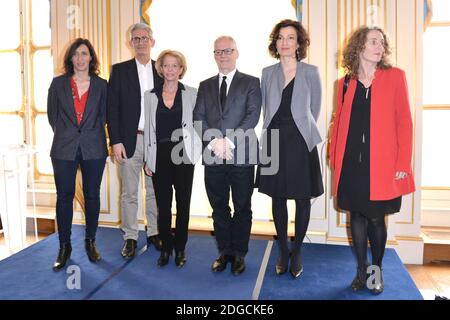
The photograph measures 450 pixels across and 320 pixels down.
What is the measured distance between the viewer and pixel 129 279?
8.42 feet

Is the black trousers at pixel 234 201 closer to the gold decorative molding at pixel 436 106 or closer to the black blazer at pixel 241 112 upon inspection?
the black blazer at pixel 241 112

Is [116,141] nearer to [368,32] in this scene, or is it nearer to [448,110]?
[368,32]

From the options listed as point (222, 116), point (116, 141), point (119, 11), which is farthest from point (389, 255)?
point (119, 11)

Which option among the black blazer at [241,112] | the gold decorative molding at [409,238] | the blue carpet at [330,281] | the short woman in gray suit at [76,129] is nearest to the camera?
the blue carpet at [330,281]

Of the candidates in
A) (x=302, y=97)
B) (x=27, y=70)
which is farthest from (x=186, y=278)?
(x=27, y=70)

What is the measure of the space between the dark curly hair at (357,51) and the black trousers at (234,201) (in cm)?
79

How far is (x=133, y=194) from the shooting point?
303cm

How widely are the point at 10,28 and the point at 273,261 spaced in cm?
390

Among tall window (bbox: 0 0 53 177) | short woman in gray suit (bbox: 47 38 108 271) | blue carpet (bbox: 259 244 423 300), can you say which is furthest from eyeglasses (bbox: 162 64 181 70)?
tall window (bbox: 0 0 53 177)

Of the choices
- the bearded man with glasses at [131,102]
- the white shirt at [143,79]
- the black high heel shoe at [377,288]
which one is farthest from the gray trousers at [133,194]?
the black high heel shoe at [377,288]

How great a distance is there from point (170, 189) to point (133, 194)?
502 millimetres

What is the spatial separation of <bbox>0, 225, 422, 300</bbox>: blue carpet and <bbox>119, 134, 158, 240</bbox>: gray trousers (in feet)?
0.62

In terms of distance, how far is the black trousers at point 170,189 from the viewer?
258cm

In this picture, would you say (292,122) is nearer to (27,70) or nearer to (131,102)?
(131,102)
